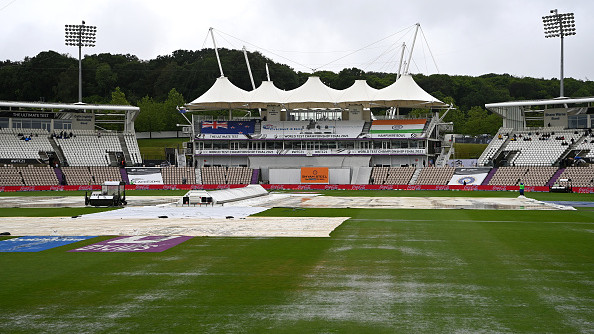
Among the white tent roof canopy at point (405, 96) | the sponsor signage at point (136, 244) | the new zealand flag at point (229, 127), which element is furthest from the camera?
the new zealand flag at point (229, 127)

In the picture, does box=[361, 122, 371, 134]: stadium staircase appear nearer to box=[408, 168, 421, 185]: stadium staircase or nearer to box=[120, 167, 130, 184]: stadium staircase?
box=[408, 168, 421, 185]: stadium staircase

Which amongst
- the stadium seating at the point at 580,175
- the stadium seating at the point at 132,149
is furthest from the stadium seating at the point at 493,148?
the stadium seating at the point at 132,149

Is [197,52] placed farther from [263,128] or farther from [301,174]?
[301,174]

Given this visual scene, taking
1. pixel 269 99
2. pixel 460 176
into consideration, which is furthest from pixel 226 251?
pixel 269 99

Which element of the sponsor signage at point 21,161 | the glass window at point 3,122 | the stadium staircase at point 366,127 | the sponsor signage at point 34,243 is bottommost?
the sponsor signage at point 34,243

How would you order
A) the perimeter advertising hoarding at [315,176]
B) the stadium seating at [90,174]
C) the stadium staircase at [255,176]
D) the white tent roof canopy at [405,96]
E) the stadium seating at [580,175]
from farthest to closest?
the white tent roof canopy at [405,96]
the stadium staircase at [255,176]
the perimeter advertising hoarding at [315,176]
the stadium seating at [90,174]
the stadium seating at [580,175]

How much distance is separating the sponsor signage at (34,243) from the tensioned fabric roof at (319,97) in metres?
66.3

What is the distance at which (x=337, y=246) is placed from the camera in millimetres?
21969

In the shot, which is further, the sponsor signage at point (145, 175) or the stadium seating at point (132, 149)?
the stadium seating at point (132, 149)

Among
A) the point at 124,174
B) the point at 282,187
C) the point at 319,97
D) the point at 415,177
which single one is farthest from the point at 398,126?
the point at 124,174

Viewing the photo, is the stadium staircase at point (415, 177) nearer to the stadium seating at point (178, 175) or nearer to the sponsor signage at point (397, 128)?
the sponsor signage at point (397, 128)

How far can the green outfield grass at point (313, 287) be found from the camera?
1127 cm

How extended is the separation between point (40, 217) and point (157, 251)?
16.6m

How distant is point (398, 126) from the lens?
89312mm
